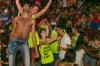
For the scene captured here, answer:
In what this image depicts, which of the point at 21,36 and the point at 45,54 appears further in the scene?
the point at 45,54

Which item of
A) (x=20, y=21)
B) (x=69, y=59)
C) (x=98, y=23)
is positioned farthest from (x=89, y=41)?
(x=98, y=23)

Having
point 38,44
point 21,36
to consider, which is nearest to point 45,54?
point 38,44

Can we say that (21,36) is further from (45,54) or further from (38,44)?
(45,54)

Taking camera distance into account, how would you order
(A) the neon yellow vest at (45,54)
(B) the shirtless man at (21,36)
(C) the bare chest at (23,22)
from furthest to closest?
(A) the neon yellow vest at (45,54) → (C) the bare chest at (23,22) → (B) the shirtless man at (21,36)

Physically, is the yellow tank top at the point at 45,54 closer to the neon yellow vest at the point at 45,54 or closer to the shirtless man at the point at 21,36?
the neon yellow vest at the point at 45,54

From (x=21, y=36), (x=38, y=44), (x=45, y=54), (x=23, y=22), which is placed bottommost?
(x=45, y=54)

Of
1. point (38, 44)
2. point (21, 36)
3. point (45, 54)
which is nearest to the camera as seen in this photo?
point (21, 36)

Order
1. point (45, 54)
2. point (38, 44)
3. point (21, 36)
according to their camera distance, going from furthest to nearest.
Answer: point (38, 44), point (45, 54), point (21, 36)

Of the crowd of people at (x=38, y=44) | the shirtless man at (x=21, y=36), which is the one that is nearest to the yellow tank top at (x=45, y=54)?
the crowd of people at (x=38, y=44)

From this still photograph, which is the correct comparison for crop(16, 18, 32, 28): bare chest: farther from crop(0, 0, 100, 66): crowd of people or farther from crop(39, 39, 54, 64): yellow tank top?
crop(39, 39, 54, 64): yellow tank top

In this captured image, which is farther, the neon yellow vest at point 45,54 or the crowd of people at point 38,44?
the neon yellow vest at point 45,54

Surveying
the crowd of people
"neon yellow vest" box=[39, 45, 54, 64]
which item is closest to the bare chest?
the crowd of people

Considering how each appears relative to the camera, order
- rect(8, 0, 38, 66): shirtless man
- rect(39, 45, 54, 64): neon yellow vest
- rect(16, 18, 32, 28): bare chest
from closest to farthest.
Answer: rect(8, 0, 38, 66): shirtless man → rect(16, 18, 32, 28): bare chest → rect(39, 45, 54, 64): neon yellow vest

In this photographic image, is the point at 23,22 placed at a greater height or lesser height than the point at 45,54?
greater
